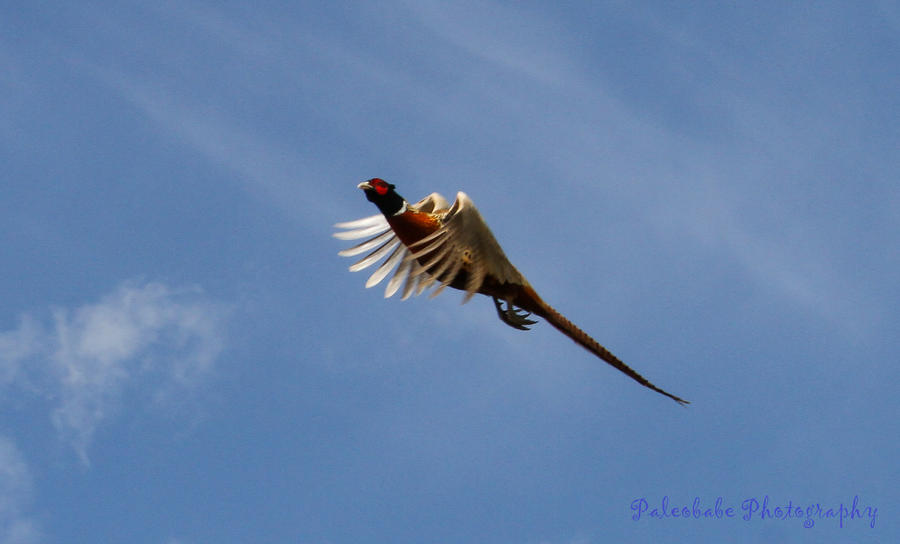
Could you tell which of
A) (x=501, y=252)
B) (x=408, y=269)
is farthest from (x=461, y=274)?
(x=408, y=269)

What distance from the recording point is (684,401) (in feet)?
46.1

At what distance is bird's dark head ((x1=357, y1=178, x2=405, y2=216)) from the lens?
1328cm

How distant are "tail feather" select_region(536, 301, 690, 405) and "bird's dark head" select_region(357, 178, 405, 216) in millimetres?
2280

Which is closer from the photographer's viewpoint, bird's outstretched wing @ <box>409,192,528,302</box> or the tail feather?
bird's outstretched wing @ <box>409,192,528,302</box>

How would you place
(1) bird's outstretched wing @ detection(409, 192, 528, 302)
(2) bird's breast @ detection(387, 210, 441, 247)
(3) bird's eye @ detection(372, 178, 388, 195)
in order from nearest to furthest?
A: (1) bird's outstretched wing @ detection(409, 192, 528, 302) → (2) bird's breast @ detection(387, 210, 441, 247) → (3) bird's eye @ detection(372, 178, 388, 195)

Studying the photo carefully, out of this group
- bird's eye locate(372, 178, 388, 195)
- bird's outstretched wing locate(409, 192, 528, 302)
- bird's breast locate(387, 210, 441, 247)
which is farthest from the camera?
bird's eye locate(372, 178, 388, 195)

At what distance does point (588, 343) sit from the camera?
46.3ft

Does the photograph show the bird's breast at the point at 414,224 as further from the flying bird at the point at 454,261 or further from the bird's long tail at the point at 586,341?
the bird's long tail at the point at 586,341

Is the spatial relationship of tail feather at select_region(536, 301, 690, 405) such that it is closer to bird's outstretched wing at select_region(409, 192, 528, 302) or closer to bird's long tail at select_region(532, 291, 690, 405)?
bird's long tail at select_region(532, 291, 690, 405)

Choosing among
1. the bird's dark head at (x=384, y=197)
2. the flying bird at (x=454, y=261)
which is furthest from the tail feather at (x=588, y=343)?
the bird's dark head at (x=384, y=197)

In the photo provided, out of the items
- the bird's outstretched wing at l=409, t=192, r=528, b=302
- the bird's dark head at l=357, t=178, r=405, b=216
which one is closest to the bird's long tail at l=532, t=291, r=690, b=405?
the bird's outstretched wing at l=409, t=192, r=528, b=302

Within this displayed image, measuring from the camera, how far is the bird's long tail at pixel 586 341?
1391cm

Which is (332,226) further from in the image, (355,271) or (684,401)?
(684,401)

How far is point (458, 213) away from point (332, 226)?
2955 mm
